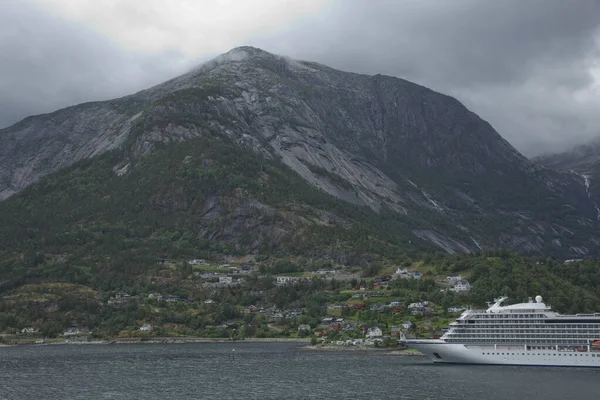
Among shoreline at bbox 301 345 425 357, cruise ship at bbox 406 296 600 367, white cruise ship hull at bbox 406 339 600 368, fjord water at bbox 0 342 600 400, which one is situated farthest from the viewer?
shoreline at bbox 301 345 425 357

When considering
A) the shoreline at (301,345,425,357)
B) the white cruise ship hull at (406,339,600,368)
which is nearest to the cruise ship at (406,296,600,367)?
the white cruise ship hull at (406,339,600,368)

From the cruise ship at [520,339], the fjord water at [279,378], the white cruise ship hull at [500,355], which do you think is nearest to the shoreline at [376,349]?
the fjord water at [279,378]

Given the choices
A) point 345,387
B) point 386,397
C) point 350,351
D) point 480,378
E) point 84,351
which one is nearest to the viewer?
point 386,397

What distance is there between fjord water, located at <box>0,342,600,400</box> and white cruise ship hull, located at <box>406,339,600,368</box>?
2372 mm

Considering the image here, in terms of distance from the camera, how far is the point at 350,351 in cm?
18700

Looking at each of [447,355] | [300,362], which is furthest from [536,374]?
[300,362]

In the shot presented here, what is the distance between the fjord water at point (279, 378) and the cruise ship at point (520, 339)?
2850mm

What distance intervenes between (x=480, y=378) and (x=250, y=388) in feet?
136

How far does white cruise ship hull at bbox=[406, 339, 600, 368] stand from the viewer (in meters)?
144

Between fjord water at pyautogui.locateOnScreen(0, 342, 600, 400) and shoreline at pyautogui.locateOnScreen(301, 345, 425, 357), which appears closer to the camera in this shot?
fjord water at pyautogui.locateOnScreen(0, 342, 600, 400)

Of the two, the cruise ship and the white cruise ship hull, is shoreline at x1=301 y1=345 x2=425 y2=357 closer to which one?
the white cruise ship hull

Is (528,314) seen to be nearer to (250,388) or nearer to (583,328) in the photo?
(583,328)

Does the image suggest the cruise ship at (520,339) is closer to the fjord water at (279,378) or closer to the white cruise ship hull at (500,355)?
the white cruise ship hull at (500,355)

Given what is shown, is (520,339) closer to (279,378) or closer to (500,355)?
(500,355)
